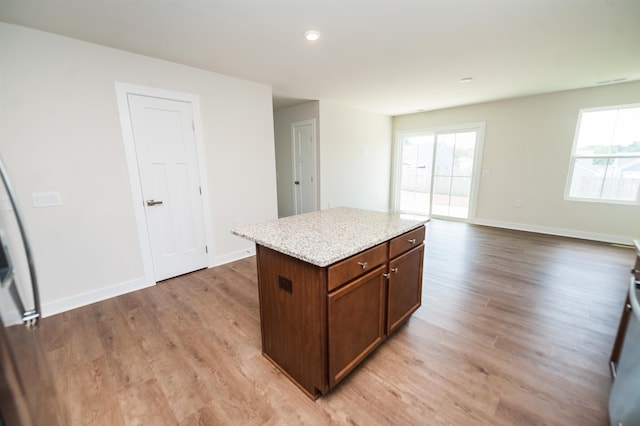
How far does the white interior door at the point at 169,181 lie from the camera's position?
2.62 meters

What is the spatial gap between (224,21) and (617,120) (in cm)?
559

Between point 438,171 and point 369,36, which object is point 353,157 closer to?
point 438,171

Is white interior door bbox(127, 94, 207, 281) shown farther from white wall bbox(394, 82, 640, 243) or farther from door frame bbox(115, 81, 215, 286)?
white wall bbox(394, 82, 640, 243)

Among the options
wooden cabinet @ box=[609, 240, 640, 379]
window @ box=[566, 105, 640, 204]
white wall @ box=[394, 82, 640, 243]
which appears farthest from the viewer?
white wall @ box=[394, 82, 640, 243]

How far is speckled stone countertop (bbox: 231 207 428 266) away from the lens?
1294 mm

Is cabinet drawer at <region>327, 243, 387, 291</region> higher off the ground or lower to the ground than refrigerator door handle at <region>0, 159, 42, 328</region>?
lower

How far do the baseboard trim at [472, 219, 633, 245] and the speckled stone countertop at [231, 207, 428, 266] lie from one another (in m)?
4.11

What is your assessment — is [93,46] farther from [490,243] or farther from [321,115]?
[490,243]

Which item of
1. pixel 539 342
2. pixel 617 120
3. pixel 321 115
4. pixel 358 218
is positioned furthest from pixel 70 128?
pixel 617 120

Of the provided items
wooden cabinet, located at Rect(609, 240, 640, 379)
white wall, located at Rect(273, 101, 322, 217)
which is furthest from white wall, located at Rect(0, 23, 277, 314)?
wooden cabinet, located at Rect(609, 240, 640, 379)

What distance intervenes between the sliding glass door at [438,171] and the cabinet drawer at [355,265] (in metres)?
4.69

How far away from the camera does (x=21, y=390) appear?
2.14ft

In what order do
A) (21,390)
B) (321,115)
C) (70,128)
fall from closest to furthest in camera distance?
(21,390)
(70,128)
(321,115)

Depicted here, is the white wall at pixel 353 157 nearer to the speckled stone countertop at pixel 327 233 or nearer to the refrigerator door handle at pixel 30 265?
the speckled stone countertop at pixel 327 233
